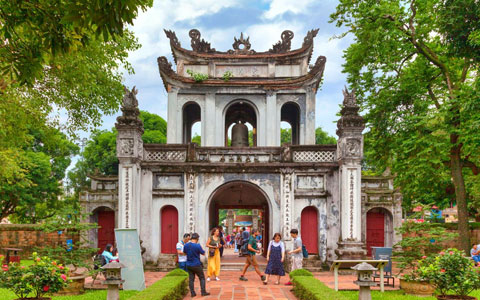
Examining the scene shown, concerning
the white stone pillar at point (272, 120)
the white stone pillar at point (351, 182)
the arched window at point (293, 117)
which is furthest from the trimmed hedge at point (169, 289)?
the arched window at point (293, 117)

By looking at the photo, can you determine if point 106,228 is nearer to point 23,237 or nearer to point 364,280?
point 23,237

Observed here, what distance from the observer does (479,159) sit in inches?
728

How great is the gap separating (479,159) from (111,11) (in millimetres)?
17870

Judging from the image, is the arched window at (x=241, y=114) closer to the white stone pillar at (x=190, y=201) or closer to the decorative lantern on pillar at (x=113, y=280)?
the white stone pillar at (x=190, y=201)

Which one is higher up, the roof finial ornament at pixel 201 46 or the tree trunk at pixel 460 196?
the roof finial ornament at pixel 201 46

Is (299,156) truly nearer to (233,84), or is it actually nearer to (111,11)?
(233,84)

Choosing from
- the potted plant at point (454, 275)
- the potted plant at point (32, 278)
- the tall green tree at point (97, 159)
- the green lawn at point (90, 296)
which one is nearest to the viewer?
the potted plant at point (32, 278)

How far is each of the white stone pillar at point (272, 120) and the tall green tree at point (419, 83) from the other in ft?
13.3

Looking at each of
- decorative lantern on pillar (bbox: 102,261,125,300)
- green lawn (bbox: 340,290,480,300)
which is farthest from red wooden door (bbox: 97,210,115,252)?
green lawn (bbox: 340,290,480,300)

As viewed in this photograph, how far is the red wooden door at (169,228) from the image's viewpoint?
16953 millimetres

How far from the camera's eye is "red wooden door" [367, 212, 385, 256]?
727 inches

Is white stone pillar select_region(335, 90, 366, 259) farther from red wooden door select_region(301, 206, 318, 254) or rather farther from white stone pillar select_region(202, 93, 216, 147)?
white stone pillar select_region(202, 93, 216, 147)

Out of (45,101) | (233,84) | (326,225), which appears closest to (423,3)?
(233,84)

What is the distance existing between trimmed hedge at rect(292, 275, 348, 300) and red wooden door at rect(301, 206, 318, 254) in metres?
5.02
